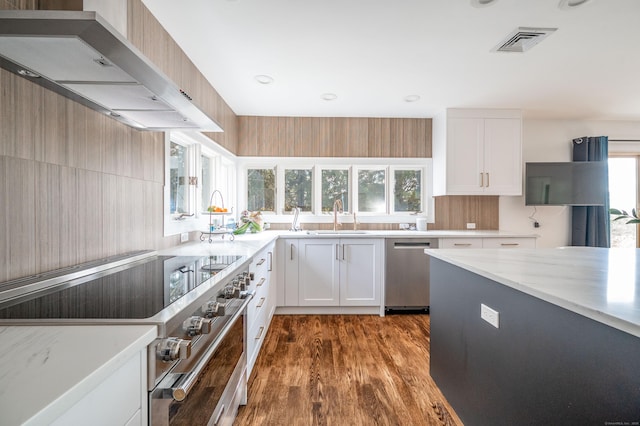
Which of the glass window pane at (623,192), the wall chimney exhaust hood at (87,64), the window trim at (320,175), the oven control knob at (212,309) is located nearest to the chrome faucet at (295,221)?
the window trim at (320,175)

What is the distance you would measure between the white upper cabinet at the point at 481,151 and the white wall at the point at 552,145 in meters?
0.64

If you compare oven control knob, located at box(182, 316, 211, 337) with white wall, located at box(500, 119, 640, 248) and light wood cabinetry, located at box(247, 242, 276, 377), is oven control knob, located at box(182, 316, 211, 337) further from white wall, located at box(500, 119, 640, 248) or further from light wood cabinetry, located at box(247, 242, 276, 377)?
white wall, located at box(500, 119, 640, 248)

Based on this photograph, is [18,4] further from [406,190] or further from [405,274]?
[406,190]

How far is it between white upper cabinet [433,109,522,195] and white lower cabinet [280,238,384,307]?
130cm

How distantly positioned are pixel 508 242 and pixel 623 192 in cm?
219

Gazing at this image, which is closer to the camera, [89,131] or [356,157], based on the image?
[89,131]

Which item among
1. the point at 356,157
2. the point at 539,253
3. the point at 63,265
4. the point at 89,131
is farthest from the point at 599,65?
the point at 63,265

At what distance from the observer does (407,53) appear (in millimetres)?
2295

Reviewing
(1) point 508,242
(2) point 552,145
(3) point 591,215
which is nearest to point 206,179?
(1) point 508,242

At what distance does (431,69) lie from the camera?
257 cm

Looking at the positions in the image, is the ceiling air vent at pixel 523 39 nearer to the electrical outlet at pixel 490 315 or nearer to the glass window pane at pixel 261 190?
the electrical outlet at pixel 490 315

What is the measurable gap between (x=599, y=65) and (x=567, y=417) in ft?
9.45

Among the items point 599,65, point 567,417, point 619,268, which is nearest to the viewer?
point 567,417

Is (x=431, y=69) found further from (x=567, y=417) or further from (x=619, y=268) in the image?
(x=567, y=417)
